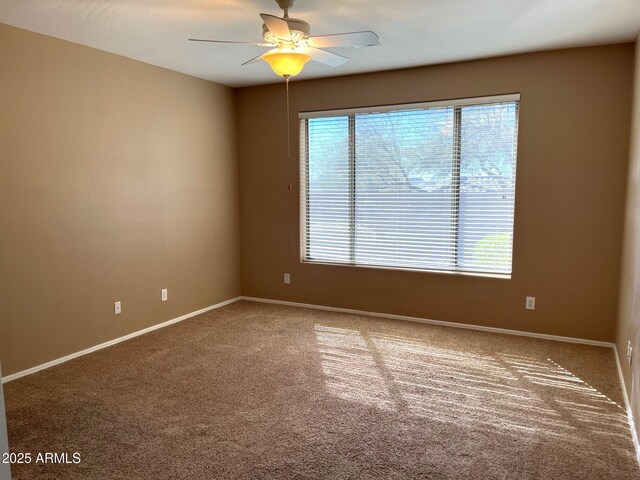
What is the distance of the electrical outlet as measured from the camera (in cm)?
423

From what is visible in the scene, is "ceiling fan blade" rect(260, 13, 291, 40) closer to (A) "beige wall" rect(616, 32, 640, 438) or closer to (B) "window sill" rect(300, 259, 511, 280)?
(A) "beige wall" rect(616, 32, 640, 438)

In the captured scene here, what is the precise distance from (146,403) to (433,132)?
344 cm

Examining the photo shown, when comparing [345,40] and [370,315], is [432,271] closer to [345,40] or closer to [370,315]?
[370,315]

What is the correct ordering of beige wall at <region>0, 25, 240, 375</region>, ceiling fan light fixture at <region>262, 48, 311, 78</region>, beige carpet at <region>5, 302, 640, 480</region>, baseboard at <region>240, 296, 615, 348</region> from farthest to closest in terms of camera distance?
baseboard at <region>240, 296, 615, 348</region>, beige wall at <region>0, 25, 240, 375</region>, ceiling fan light fixture at <region>262, 48, 311, 78</region>, beige carpet at <region>5, 302, 640, 480</region>

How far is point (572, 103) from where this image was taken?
3.93m

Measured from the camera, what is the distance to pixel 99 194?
394 cm

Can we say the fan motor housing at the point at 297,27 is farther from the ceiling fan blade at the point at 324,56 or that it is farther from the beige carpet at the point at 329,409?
the beige carpet at the point at 329,409

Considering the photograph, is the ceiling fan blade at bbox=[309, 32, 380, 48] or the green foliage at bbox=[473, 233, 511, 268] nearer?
the ceiling fan blade at bbox=[309, 32, 380, 48]

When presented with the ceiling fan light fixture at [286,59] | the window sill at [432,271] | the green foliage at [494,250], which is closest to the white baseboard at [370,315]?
the window sill at [432,271]

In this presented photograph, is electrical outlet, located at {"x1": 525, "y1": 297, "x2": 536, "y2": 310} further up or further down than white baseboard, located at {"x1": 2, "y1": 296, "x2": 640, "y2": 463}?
further up

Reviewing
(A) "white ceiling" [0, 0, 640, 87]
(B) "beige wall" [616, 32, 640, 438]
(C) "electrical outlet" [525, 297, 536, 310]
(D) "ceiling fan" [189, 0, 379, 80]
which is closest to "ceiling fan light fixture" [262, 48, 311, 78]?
(D) "ceiling fan" [189, 0, 379, 80]

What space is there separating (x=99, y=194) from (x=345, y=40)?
2482 millimetres

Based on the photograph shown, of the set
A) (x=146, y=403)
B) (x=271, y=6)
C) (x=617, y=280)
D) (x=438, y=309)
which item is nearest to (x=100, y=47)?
(x=271, y=6)

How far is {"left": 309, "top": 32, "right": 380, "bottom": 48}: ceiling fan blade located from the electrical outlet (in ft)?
9.03
